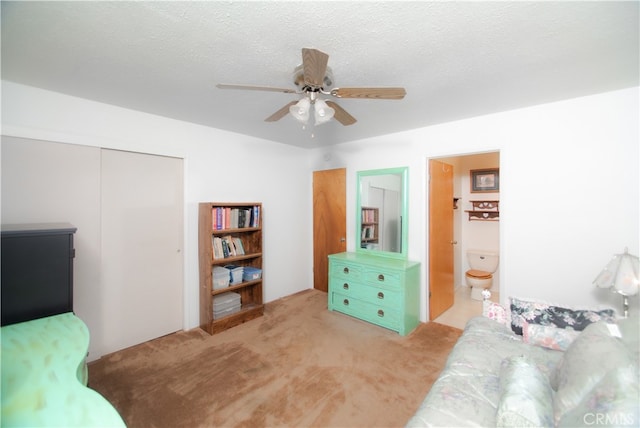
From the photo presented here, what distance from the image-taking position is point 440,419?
104cm

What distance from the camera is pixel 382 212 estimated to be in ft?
11.5

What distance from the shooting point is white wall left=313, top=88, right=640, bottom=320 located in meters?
2.03

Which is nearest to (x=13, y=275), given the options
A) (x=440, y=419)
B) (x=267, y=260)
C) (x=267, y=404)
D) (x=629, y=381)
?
(x=267, y=404)

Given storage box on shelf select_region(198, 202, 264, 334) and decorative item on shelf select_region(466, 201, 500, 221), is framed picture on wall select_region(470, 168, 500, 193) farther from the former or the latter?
storage box on shelf select_region(198, 202, 264, 334)

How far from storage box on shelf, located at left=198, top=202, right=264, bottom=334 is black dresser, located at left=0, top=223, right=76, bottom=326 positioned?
51.1 inches

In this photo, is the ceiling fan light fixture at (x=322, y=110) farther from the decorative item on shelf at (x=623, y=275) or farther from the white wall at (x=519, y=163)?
the decorative item on shelf at (x=623, y=275)

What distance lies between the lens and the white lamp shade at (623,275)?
1.70 metres

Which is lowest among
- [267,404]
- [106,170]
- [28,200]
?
[267,404]

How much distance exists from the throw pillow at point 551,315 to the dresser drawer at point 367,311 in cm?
118

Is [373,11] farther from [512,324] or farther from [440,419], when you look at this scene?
[512,324]

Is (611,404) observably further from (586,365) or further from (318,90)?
(318,90)

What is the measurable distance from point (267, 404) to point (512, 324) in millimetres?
1846

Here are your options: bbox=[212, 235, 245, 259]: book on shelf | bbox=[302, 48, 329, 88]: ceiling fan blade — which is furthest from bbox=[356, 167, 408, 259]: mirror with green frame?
bbox=[302, 48, 329, 88]: ceiling fan blade

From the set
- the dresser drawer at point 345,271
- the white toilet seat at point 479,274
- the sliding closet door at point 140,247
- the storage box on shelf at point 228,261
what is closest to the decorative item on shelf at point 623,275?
the white toilet seat at point 479,274
